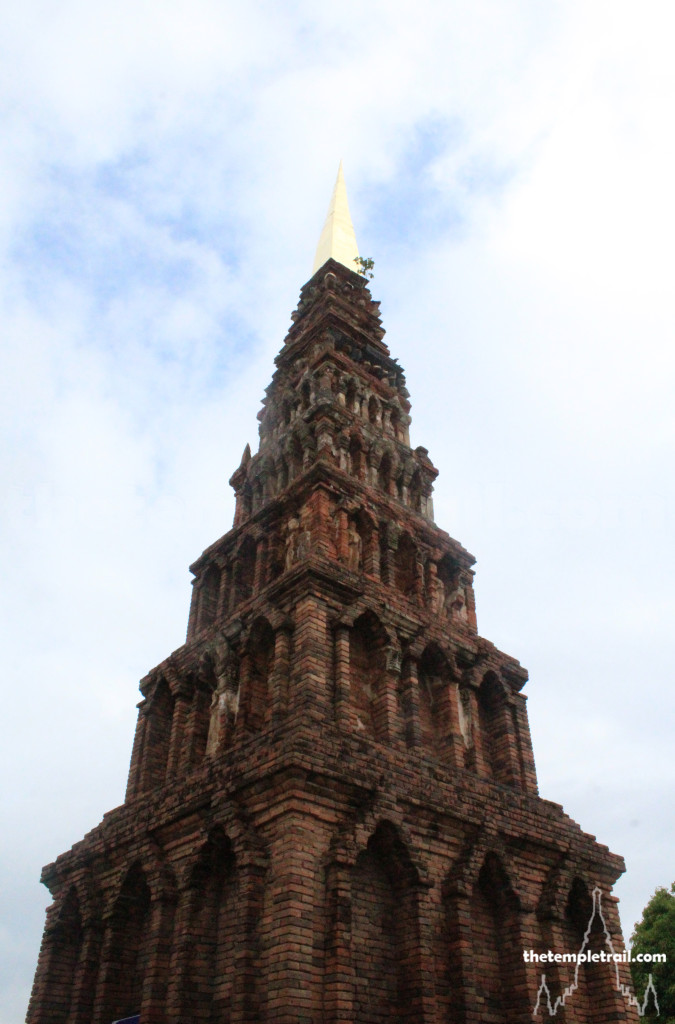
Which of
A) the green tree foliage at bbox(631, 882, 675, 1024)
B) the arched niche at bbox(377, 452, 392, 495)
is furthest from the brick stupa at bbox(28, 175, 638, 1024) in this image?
the green tree foliage at bbox(631, 882, 675, 1024)

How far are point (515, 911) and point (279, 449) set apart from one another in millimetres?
13901

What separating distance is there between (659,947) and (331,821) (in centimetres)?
2589

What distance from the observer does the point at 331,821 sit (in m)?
13.4

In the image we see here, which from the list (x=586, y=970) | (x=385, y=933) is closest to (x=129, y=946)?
(x=385, y=933)

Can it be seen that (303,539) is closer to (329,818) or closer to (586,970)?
(329,818)

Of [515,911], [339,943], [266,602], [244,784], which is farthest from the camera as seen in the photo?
[266,602]

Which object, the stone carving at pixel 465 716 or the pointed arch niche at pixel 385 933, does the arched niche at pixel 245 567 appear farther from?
the pointed arch niche at pixel 385 933

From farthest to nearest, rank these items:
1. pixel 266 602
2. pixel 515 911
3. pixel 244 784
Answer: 1. pixel 266 602
2. pixel 515 911
3. pixel 244 784

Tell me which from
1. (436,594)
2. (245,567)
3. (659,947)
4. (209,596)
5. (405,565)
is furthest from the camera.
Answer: (659,947)

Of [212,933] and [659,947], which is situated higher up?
[659,947]

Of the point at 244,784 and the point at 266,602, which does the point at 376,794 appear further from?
the point at 266,602

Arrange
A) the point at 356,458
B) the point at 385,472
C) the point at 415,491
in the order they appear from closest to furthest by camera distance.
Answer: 1. the point at 356,458
2. the point at 385,472
3. the point at 415,491

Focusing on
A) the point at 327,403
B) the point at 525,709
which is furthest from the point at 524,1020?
the point at 327,403

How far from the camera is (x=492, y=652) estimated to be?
65.1ft
